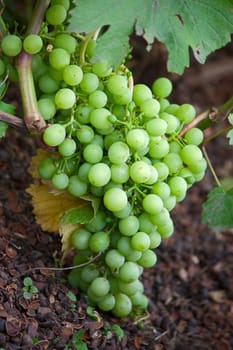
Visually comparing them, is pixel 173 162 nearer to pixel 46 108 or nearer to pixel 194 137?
pixel 194 137

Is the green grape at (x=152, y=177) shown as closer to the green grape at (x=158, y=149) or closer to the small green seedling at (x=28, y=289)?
the green grape at (x=158, y=149)

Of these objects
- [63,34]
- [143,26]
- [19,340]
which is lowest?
[19,340]

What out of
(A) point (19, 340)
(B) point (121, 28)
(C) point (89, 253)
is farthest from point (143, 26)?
(A) point (19, 340)

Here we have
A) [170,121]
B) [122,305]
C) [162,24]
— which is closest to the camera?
[162,24]

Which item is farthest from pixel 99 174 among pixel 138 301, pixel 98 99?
pixel 138 301

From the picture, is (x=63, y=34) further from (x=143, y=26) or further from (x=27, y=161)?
(x=27, y=161)

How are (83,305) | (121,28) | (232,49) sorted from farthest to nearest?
(232,49), (83,305), (121,28)
